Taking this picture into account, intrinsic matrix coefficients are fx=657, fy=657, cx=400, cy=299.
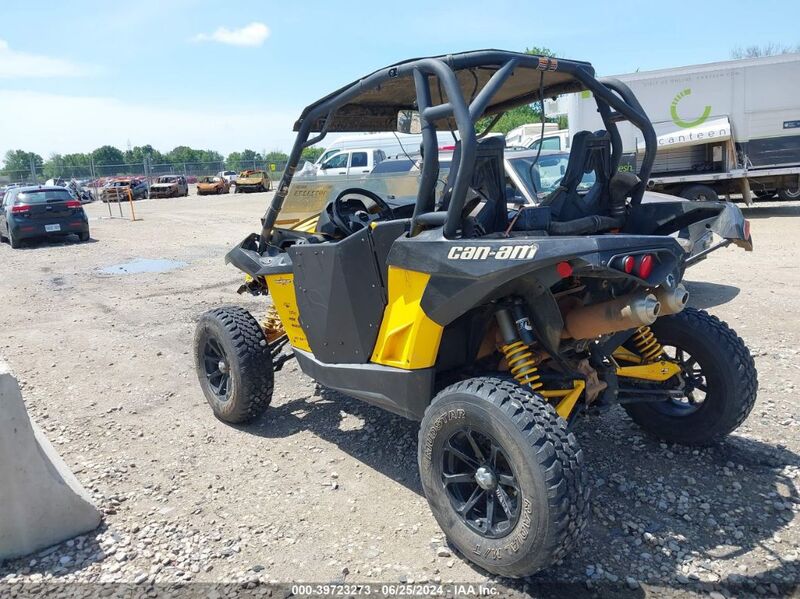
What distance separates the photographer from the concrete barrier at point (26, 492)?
3.09 m

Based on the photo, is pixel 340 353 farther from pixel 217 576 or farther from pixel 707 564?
pixel 707 564

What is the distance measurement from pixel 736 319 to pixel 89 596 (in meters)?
6.04

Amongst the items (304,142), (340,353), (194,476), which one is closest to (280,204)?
(304,142)

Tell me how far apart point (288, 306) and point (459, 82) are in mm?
1731

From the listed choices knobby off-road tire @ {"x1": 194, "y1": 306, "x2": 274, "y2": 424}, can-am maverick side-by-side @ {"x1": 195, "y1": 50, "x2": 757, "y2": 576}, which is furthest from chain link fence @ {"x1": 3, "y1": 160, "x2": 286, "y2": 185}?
can-am maverick side-by-side @ {"x1": 195, "y1": 50, "x2": 757, "y2": 576}

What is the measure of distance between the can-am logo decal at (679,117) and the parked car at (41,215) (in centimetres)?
1434

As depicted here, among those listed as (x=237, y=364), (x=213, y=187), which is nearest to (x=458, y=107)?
(x=237, y=364)

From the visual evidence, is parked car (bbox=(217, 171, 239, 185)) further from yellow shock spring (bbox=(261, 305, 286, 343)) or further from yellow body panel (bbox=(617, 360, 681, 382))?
yellow body panel (bbox=(617, 360, 681, 382))

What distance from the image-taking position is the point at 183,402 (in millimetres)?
5051

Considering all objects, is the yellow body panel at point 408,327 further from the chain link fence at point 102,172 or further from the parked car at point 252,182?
the chain link fence at point 102,172

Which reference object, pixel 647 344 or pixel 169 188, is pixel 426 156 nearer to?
pixel 647 344

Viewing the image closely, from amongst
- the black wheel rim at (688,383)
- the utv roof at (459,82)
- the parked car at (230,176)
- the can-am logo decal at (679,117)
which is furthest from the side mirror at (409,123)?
the parked car at (230,176)

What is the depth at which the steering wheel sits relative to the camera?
3916 mm

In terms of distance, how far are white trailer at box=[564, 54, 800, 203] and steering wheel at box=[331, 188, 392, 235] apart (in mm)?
11673
